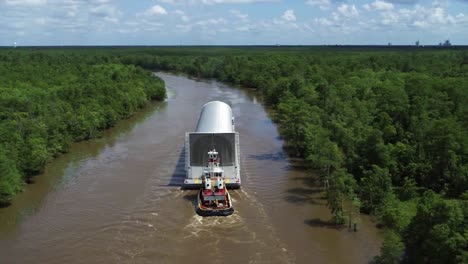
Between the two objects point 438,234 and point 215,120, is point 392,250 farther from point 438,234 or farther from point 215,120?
point 215,120

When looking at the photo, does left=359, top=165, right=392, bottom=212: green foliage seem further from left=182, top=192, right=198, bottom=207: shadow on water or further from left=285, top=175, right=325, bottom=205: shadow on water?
left=182, top=192, right=198, bottom=207: shadow on water

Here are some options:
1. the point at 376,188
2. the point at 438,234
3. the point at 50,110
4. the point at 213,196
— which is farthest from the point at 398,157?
the point at 50,110

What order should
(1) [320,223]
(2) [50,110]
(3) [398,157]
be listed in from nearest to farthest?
1. (1) [320,223]
2. (3) [398,157]
3. (2) [50,110]

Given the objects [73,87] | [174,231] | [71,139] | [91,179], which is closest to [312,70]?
[73,87]

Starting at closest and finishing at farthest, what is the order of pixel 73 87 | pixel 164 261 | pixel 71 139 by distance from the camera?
pixel 164 261 < pixel 71 139 < pixel 73 87

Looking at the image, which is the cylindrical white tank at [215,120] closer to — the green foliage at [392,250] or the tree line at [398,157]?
the tree line at [398,157]

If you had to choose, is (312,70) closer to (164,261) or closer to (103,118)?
(103,118)
